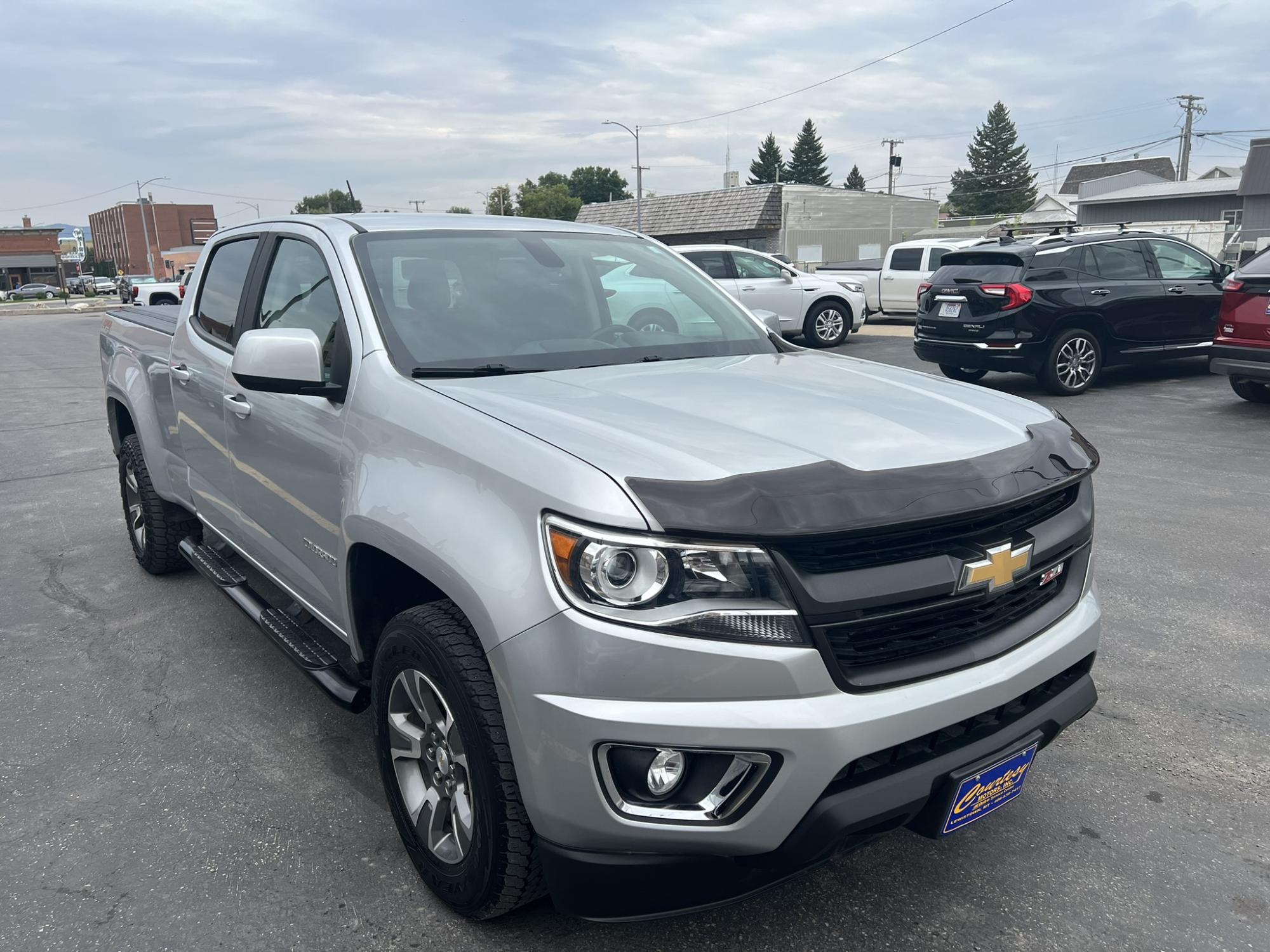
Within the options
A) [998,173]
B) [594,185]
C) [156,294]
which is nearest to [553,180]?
[594,185]

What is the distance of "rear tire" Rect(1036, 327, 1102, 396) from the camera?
408 inches

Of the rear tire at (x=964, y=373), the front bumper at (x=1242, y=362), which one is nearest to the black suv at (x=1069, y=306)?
the rear tire at (x=964, y=373)

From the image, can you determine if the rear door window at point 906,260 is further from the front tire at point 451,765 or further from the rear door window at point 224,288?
the front tire at point 451,765

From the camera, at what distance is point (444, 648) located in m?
2.20

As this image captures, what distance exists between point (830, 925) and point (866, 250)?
37.3 meters

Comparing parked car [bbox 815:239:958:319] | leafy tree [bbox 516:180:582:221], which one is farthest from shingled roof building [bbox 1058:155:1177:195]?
parked car [bbox 815:239:958:319]

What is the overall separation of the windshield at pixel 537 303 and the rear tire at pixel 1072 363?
758cm

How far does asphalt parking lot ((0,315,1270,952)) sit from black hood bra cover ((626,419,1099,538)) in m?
1.12

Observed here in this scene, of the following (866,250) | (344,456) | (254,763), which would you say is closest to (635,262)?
(344,456)

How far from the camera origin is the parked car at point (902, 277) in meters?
19.3

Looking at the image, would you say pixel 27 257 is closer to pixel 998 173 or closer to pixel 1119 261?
pixel 998 173

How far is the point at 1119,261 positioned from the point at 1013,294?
1604mm

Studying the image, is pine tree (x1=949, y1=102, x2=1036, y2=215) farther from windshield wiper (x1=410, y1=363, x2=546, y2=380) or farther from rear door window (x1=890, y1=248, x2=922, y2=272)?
windshield wiper (x1=410, y1=363, x2=546, y2=380)

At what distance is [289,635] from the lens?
332cm
